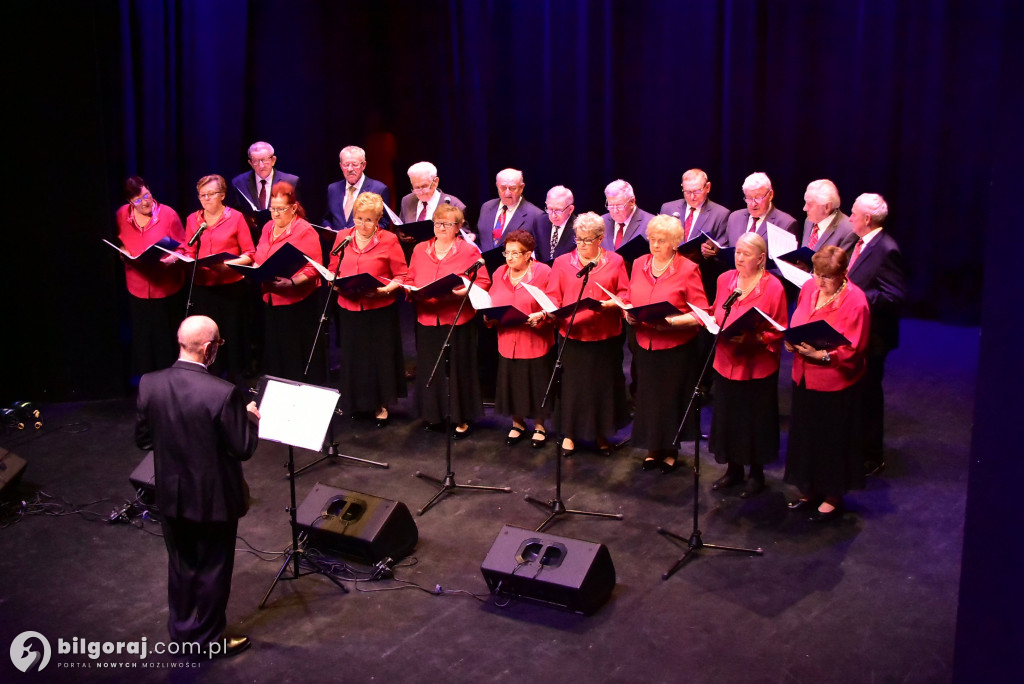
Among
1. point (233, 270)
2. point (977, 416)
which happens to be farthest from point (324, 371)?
point (977, 416)

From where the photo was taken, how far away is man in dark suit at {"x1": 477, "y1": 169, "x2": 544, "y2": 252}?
23.0 ft

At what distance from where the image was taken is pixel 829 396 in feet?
17.1

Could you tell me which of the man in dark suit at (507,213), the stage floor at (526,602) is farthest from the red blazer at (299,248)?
the man in dark suit at (507,213)

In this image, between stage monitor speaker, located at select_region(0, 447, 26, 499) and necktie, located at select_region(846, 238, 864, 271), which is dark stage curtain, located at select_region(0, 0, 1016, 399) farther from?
necktie, located at select_region(846, 238, 864, 271)

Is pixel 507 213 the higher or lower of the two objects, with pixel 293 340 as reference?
higher

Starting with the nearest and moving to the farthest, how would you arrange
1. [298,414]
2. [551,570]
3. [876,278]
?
[298,414] < [551,570] < [876,278]

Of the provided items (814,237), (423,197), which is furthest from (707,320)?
(423,197)

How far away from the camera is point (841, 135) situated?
367 inches

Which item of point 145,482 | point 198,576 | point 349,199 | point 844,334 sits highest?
point 349,199

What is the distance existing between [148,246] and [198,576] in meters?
3.78

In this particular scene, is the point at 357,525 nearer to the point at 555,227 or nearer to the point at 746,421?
the point at 746,421

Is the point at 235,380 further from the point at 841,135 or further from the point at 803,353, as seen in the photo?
the point at 841,135

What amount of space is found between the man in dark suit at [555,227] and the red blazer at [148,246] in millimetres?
2687

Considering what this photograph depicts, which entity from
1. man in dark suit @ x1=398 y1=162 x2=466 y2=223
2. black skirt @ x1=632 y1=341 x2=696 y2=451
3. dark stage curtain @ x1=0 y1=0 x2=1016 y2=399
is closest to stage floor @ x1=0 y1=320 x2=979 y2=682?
black skirt @ x1=632 y1=341 x2=696 y2=451
